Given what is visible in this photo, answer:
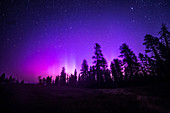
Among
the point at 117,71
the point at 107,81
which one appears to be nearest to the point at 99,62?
the point at 107,81

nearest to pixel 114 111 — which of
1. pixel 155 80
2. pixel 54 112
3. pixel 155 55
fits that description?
pixel 54 112

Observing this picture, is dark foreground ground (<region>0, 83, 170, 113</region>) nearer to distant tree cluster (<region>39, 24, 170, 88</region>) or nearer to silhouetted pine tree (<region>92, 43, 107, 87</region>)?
distant tree cluster (<region>39, 24, 170, 88</region>)

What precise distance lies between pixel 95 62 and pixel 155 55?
786 inches

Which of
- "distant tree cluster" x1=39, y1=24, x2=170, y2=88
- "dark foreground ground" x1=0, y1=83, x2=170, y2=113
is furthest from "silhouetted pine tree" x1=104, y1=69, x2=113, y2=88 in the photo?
"dark foreground ground" x1=0, y1=83, x2=170, y2=113

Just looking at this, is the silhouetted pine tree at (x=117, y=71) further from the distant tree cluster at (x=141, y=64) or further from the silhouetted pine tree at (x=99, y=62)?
the silhouetted pine tree at (x=99, y=62)

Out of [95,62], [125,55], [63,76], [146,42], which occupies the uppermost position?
[146,42]

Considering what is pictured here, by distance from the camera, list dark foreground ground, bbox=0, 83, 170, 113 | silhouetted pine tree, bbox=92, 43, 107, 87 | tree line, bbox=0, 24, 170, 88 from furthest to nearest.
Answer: silhouetted pine tree, bbox=92, 43, 107, 87, tree line, bbox=0, 24, 170, 88, dark foreground ground, bbox=0, 83, 170, 113

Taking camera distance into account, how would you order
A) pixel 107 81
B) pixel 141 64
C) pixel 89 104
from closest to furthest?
pixel 89 104 < pixel 107 81 < pixel 141 64

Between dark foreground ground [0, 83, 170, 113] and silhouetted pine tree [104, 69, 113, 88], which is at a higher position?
dark foreground ground [0, 83, 170, 113]

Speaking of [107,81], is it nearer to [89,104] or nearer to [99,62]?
[99,62]

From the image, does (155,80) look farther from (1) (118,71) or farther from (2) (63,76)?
(2) (63,76)

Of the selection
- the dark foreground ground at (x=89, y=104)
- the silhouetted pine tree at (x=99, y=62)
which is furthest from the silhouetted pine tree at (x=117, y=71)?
the dark foreground ground at (x=89, y=104)

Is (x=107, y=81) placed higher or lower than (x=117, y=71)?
lower

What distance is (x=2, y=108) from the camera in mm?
5211
